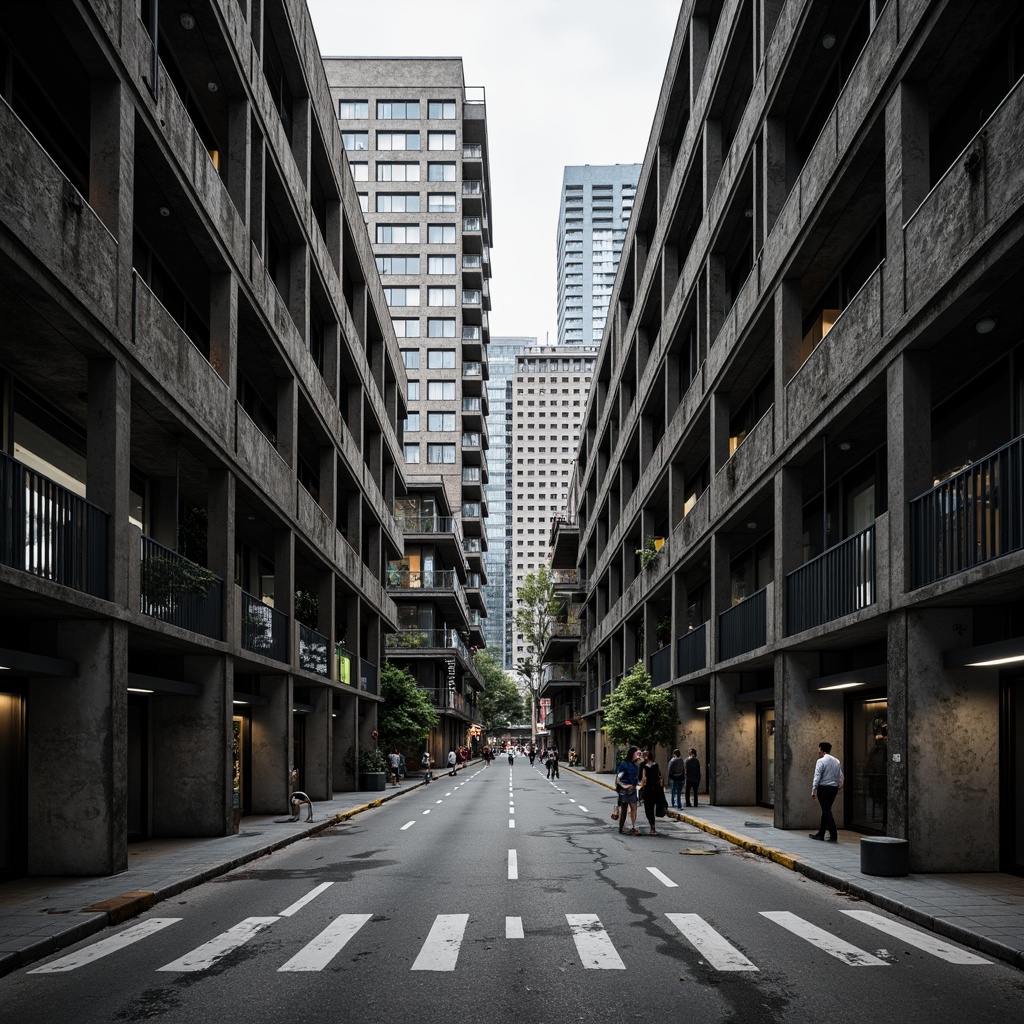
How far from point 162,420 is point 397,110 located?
71.8 metres

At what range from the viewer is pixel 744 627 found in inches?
995

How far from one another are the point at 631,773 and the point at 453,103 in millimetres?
72974

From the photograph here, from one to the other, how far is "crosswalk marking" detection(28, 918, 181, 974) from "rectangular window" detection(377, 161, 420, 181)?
77.4 m

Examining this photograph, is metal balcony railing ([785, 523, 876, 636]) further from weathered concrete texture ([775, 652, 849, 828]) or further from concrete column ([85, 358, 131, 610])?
concrete column ([85, 358, 131, 610])

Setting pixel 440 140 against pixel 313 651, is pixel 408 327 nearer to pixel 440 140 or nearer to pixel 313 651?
pixel 440 140

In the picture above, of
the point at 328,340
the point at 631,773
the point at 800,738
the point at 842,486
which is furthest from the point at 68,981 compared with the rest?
the point at 328,340

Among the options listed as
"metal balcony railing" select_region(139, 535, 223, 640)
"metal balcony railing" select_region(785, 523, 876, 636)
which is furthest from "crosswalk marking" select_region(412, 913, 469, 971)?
"metal balcony railing" select_region(785, 523, 876, 636)

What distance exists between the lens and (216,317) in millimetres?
21250

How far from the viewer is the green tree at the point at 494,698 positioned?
447ft

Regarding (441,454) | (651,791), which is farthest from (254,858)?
(441,454)

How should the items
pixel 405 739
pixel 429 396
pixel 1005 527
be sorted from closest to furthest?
pixel 1005 527, pixel 405 739, pixel 429 396

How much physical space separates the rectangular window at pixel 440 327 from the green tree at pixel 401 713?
131 ft

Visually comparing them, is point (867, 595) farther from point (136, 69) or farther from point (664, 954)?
point (136, 69)

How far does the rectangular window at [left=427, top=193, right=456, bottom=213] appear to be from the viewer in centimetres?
8150
